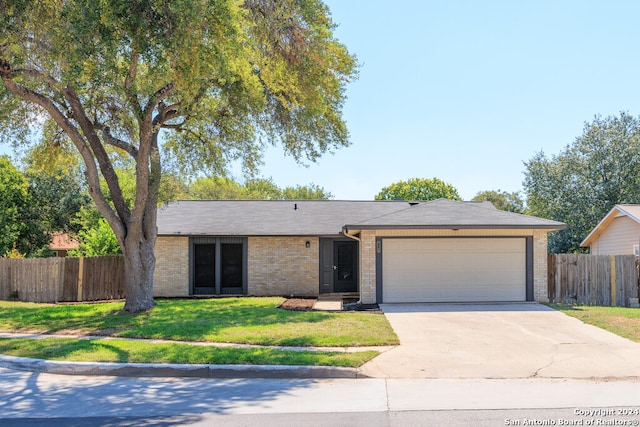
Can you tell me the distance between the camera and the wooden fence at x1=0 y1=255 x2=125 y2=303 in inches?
800

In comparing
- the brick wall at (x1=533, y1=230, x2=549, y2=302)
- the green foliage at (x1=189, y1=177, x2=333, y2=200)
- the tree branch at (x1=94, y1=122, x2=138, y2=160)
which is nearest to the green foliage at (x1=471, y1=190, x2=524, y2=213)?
the green foliage at (x1=189, y1=177, x2=333, y2=200)

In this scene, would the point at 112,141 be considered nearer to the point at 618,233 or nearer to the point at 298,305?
the point at 298,305

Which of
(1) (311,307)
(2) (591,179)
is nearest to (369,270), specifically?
(1) (311,307)

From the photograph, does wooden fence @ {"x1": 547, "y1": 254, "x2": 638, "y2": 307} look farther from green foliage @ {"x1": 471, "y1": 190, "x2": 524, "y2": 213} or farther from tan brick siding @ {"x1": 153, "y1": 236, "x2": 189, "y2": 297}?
green foliage @ {"x1": 471, "y1": 190, "x2": 524, "y2": 213}

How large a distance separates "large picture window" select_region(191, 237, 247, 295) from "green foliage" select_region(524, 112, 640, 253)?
20654 mm

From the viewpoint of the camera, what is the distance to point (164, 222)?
877 inches

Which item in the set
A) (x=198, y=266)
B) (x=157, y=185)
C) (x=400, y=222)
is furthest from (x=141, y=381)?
(x=198, y=266)

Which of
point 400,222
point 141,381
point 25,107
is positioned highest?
point 25,107

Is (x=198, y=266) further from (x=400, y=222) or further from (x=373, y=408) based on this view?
(x=373, y=408)

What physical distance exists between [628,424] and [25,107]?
17.1m

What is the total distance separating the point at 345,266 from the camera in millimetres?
21984

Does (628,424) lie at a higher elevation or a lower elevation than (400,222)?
lower

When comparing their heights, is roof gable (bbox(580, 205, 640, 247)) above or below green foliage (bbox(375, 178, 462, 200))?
below

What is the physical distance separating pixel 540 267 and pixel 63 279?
16340 millimetres
